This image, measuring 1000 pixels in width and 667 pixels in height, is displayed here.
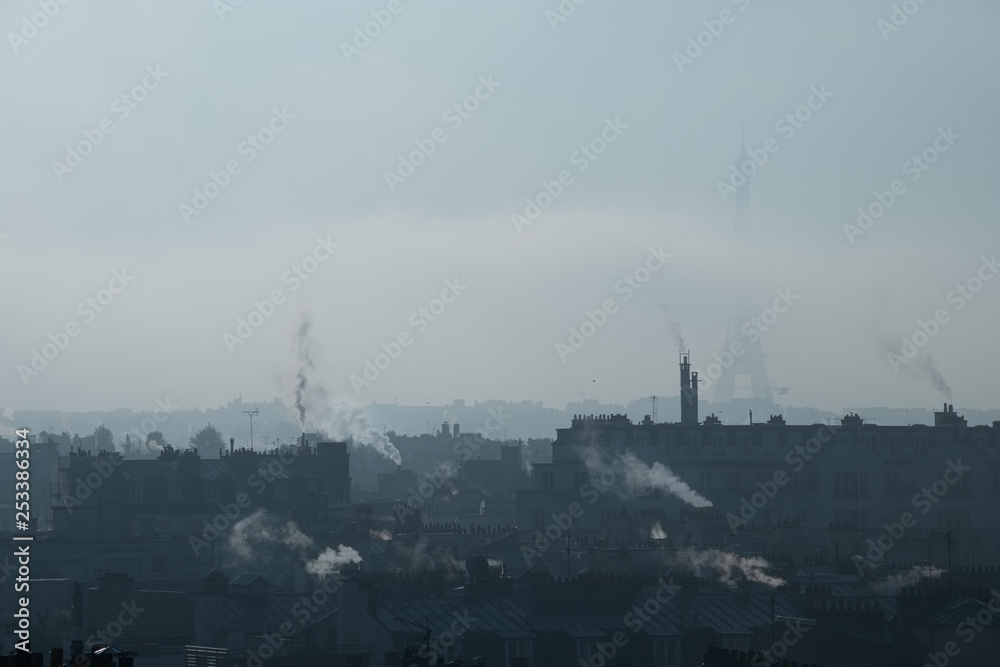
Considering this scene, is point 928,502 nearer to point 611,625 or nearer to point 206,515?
point 206,515

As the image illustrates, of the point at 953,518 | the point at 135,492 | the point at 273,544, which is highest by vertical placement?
the point at 135,492

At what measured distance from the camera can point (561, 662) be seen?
52906mm

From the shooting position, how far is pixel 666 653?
52.9 metres

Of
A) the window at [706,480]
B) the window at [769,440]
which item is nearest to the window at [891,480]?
the window at [769,440]

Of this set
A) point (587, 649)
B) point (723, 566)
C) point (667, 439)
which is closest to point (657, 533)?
point (723, 566)

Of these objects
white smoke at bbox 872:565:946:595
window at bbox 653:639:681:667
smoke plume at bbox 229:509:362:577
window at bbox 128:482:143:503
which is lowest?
window at bbox 653:639:681:667

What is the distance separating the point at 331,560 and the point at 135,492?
59.1ft

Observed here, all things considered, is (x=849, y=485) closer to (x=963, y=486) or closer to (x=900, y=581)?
(x=963, y=486)

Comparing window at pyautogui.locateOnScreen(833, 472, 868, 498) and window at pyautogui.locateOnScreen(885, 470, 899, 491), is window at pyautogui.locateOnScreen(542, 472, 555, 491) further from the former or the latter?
window at pyautogui.locateOnScreen(885, 470, 899, 491)

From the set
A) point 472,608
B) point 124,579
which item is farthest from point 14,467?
point 472,608

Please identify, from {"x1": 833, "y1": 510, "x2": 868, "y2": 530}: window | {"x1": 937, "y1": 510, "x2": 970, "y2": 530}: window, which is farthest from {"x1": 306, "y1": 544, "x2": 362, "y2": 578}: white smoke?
{"x1": 937, "y1": 510, "x2": 970, "y2": 530}: window

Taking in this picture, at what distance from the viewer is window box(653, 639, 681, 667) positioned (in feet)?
172

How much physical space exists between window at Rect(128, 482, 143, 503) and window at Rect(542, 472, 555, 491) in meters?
22.4

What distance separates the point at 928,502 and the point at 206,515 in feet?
126
